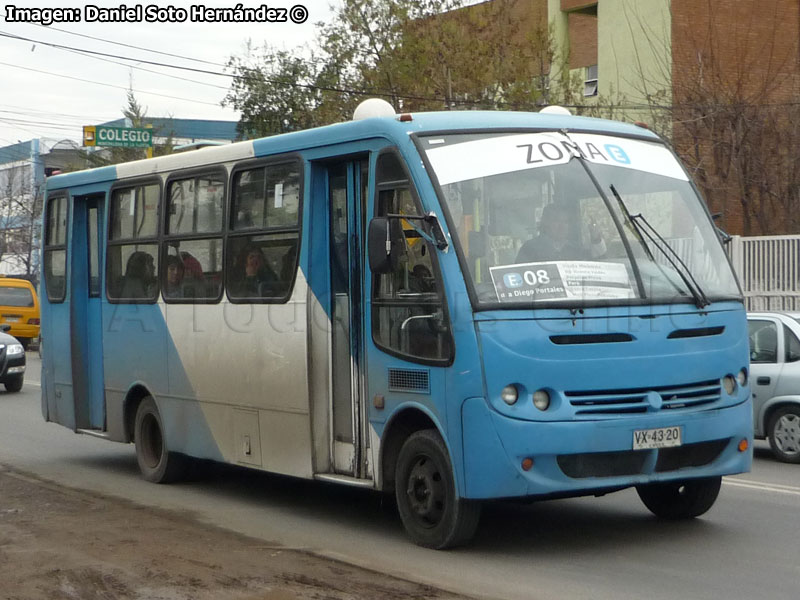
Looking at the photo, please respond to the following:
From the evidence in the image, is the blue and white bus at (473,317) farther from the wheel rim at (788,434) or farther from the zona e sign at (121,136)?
the zona e sign at (121,136)

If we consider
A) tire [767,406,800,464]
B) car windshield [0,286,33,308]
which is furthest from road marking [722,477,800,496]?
car windshield [0,286,33,308]

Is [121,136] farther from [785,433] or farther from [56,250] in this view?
[785,433]

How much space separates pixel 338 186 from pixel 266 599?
3478 mm

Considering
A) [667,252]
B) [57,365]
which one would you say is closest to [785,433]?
[667,252]

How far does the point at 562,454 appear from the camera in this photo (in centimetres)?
739

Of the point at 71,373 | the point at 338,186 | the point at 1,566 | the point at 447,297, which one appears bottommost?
the point at 1,566

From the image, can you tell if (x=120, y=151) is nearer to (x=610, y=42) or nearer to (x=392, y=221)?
(x=610, y=42)

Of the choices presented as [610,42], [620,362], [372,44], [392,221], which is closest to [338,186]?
[392,221]

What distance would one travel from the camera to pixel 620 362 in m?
7.61

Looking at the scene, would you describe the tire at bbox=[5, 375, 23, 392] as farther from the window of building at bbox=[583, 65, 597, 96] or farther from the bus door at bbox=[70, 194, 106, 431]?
the window of building at bbox=[583, 65, 597, 96]

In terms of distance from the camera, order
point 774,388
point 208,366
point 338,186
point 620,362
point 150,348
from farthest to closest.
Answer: point 774,388 → point 150,348 → point 208,366 → point 338,186 → point 620,362

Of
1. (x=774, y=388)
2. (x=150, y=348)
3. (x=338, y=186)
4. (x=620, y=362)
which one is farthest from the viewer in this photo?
(x=774, y=388)

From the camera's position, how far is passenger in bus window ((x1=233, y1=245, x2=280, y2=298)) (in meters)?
9.70

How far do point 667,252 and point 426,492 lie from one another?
2178 millimetres
